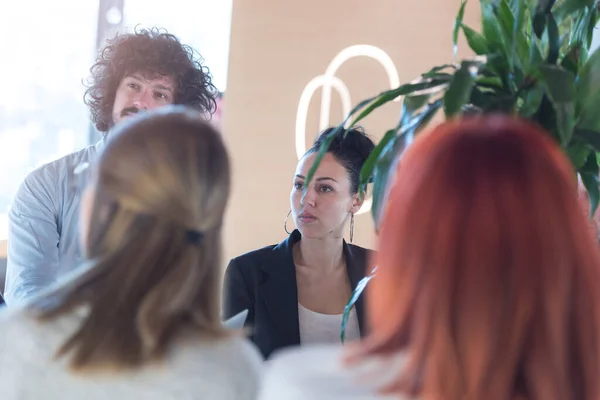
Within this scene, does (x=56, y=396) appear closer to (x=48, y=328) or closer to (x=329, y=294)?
(x=48, y=328)

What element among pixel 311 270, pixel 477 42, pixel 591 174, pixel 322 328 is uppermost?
pixel 477 42

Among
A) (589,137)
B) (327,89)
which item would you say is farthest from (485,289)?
(327,89)

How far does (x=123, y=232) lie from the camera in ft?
3.79

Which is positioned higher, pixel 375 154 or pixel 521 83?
pixel 521 83

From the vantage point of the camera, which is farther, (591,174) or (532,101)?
(591,174)

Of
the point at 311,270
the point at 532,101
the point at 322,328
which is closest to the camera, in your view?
the point at 532,101

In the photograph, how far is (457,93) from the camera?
1379 millimetres

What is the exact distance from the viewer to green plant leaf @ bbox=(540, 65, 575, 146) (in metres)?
1.38

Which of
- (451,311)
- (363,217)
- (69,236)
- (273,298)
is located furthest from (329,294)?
(451,311)

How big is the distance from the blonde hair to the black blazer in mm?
1131

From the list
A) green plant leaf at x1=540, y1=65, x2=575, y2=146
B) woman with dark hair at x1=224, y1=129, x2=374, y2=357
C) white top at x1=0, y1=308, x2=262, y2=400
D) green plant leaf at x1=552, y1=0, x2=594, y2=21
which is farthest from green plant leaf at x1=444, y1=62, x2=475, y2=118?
woman with dark hair at x1=224, y1=129, x2=374, y2=357

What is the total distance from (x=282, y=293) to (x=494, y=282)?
1486 mm

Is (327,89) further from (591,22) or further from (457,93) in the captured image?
→ (457,93)

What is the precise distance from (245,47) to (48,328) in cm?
260
